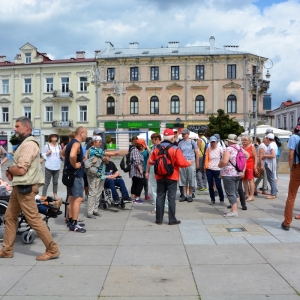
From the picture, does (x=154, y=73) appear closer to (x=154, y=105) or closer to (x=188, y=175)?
(x=154, y=105)

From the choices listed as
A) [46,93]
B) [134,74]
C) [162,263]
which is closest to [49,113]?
[46,93]

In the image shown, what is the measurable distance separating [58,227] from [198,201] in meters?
4.37

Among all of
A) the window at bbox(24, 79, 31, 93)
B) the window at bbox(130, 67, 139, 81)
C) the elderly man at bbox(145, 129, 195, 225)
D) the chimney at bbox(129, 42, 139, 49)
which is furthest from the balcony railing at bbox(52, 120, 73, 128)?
the elderly man at bbox(145, 129, 195, 225)

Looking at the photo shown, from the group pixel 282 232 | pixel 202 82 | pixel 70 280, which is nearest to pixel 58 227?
pixel 70 280

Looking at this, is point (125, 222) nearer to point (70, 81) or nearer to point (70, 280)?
point (70, 280)

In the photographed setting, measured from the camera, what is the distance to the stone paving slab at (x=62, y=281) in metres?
4.18

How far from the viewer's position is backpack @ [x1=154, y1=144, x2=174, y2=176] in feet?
24.5

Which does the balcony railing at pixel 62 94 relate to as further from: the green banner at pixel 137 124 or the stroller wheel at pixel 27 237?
the stroller wheel at pixel 27 237

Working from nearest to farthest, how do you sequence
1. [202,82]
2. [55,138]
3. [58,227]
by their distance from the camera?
1. [58,227]
2. [55,138]
3. [202,82]

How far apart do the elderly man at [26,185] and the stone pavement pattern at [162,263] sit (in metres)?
0.23

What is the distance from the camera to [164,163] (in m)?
7.50

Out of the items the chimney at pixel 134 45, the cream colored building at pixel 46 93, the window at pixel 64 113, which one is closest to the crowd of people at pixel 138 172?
the cream colored building at pixel 46 93

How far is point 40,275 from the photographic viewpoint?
472 centimetres

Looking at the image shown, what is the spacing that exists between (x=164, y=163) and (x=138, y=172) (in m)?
2.92
